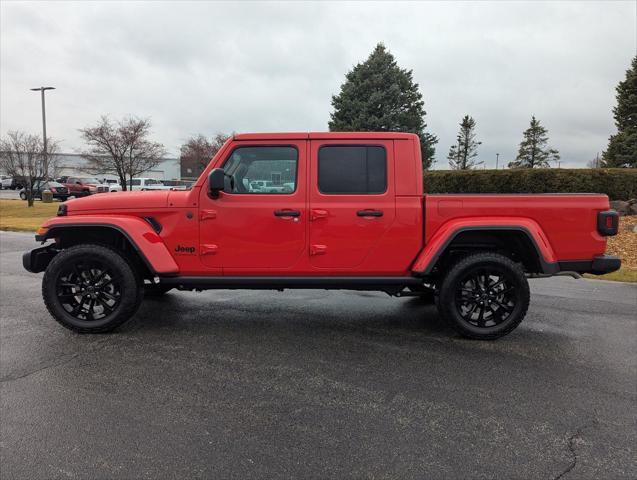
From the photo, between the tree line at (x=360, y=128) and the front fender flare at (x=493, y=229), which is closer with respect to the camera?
the front fender flare at (x=493, y=229)

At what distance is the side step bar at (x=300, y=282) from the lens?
4328 millimetres

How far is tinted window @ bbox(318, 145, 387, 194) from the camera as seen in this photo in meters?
4.34

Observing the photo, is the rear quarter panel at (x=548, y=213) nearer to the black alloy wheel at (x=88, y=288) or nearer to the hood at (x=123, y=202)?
the hood at (x=123, y=202)

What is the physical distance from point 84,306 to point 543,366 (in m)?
4.28

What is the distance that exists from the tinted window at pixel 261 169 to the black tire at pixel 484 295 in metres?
1.83

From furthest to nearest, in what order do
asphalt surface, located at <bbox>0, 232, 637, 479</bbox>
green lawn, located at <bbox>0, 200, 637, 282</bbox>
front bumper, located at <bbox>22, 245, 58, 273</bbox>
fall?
green lawn, located at <bbox>0, 200, 637, 282</bbox>, front bumper, located at <bbox>22, 245, 58, 273</bbox>, asphalt surface, located at <bbox>0, 232, 637, 479</bbox>

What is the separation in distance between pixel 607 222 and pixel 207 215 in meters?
3.73

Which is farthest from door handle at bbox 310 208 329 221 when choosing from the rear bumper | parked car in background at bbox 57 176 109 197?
parked car in background at bbox 57 176 109 197

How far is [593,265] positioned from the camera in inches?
168

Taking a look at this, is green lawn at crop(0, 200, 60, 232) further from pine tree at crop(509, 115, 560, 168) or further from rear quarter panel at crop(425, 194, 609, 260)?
pine tree at crop(509, 115, 560, 168)

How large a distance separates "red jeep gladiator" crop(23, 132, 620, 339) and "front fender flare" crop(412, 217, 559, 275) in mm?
13

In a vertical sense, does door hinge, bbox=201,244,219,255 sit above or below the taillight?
below

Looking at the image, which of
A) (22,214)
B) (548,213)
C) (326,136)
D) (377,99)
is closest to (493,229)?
(548,213)

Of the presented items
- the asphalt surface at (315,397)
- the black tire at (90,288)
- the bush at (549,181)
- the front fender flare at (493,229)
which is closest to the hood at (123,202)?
the black tire at (90,288)
